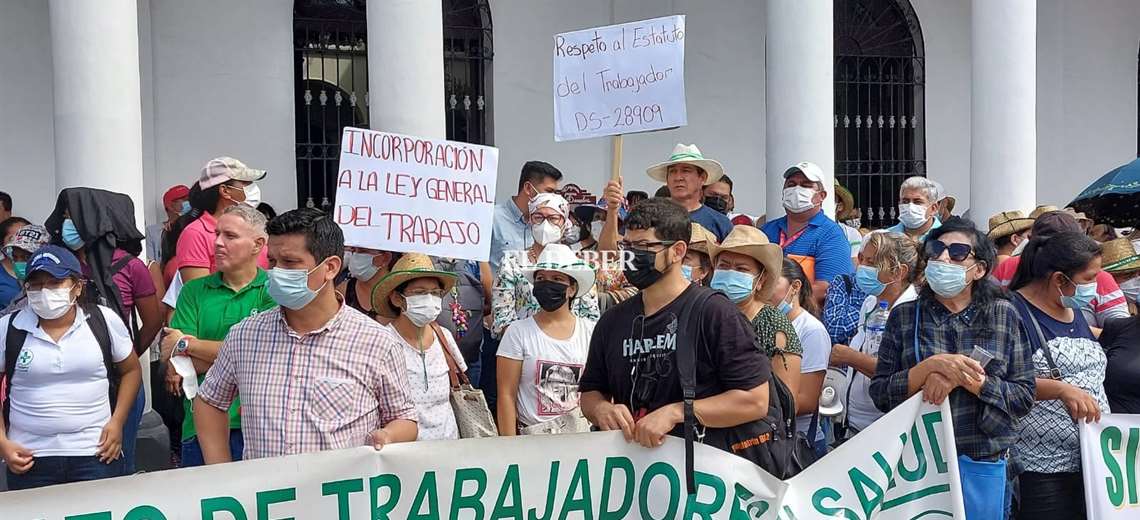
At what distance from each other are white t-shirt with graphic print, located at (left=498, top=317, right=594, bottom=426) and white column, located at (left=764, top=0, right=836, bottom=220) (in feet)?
15.2

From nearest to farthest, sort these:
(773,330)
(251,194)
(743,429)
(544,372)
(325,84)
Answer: (743,429), (773,330), (544,372), (251,194), (325,84)

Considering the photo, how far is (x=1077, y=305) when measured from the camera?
17.0 ft

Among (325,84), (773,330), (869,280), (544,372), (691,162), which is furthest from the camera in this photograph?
(325,84)

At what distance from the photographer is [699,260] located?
5.85 m

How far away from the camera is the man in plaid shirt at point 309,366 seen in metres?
4.02

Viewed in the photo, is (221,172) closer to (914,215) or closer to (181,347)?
(181,347)

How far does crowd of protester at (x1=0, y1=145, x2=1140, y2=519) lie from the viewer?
411 cm

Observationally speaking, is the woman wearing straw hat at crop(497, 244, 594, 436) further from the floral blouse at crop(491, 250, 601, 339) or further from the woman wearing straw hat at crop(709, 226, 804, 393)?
the woman wearing straw hat at crop(709, 226, 804, 393)

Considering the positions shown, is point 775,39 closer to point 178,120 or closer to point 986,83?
point 986,83

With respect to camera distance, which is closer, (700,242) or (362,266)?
(700,242)

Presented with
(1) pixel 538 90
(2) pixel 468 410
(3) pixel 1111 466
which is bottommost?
(3) pixel 1111 466

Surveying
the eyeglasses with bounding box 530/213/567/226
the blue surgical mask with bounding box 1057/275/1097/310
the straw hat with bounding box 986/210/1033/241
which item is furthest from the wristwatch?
the straw hat with bounding box 986/210/1033/241

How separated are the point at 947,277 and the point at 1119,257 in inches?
83.1

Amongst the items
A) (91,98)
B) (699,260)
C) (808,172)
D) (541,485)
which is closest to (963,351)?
(699,260)
